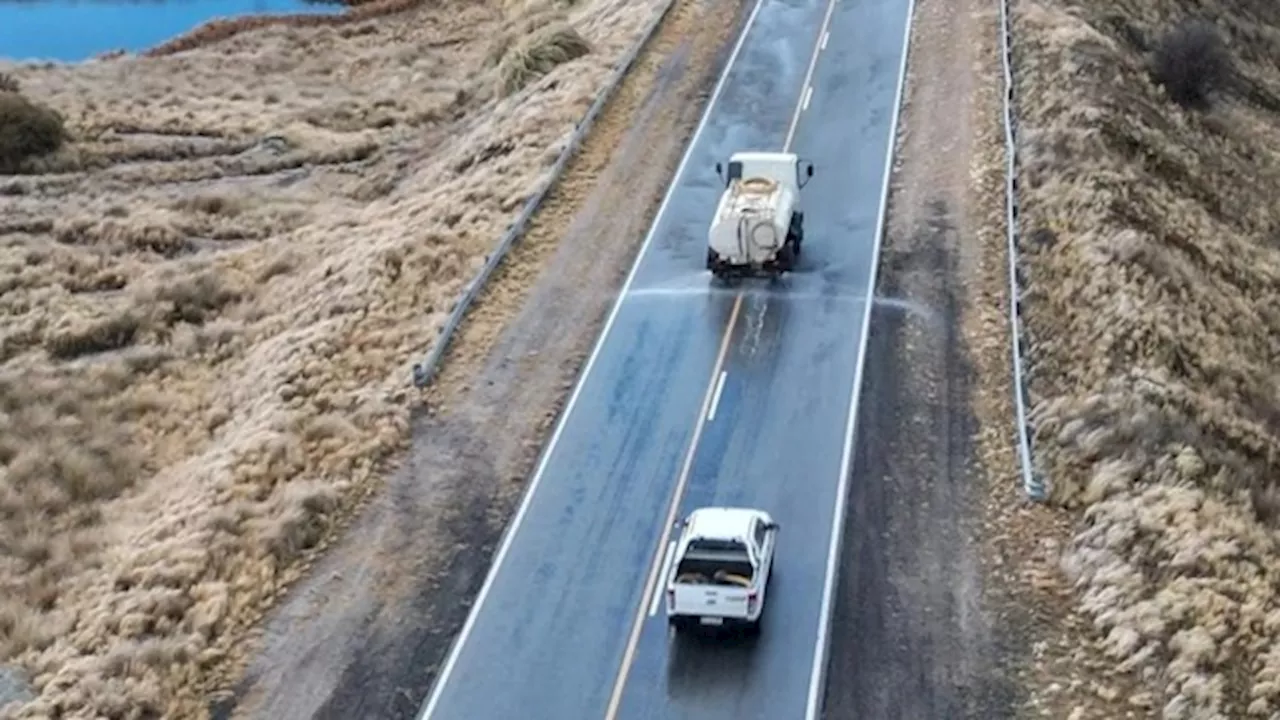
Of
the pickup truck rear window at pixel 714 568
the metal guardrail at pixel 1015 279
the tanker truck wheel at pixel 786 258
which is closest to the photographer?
the pickup truck rear window at pixel 714 568

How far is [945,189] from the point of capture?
33688mm

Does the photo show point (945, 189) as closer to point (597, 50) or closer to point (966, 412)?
point (966, 412)

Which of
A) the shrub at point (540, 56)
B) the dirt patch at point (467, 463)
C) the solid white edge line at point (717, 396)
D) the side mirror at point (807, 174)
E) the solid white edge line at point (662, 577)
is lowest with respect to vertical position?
the solid white edge line at point (662, 577)

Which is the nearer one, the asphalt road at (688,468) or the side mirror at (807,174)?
the asphalt road at (688,468)

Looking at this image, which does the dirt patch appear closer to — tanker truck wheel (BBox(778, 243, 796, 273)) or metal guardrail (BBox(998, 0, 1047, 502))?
tanker truck wheel (BBox(778, 243, 796, 273))

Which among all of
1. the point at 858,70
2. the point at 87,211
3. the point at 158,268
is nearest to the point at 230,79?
the point at 87,211

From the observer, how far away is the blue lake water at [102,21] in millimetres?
61875

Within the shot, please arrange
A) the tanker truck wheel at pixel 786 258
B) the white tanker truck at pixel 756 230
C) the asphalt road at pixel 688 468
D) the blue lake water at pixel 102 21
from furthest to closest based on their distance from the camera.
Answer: the blue lake water at pixel 102 21 → the tanker truck wheel at pixel 786 258 → the white tanker truck at pixel 756 230 → the asphalt road at pixel 688 468

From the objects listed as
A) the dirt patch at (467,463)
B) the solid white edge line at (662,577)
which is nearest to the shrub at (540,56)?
the dirt patch at (467,463)

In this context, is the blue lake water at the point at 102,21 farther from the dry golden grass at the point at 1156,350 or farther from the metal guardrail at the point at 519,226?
the dry golden grass at the point at 1156,350

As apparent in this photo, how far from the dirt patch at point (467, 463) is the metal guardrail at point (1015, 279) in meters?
7.74

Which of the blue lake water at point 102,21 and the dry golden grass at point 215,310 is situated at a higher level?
the blue lake water at point 102,21

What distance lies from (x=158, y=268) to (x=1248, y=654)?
26208 millimetres

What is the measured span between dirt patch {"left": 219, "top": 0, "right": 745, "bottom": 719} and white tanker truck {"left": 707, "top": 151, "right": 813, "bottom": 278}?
93.3 inches
